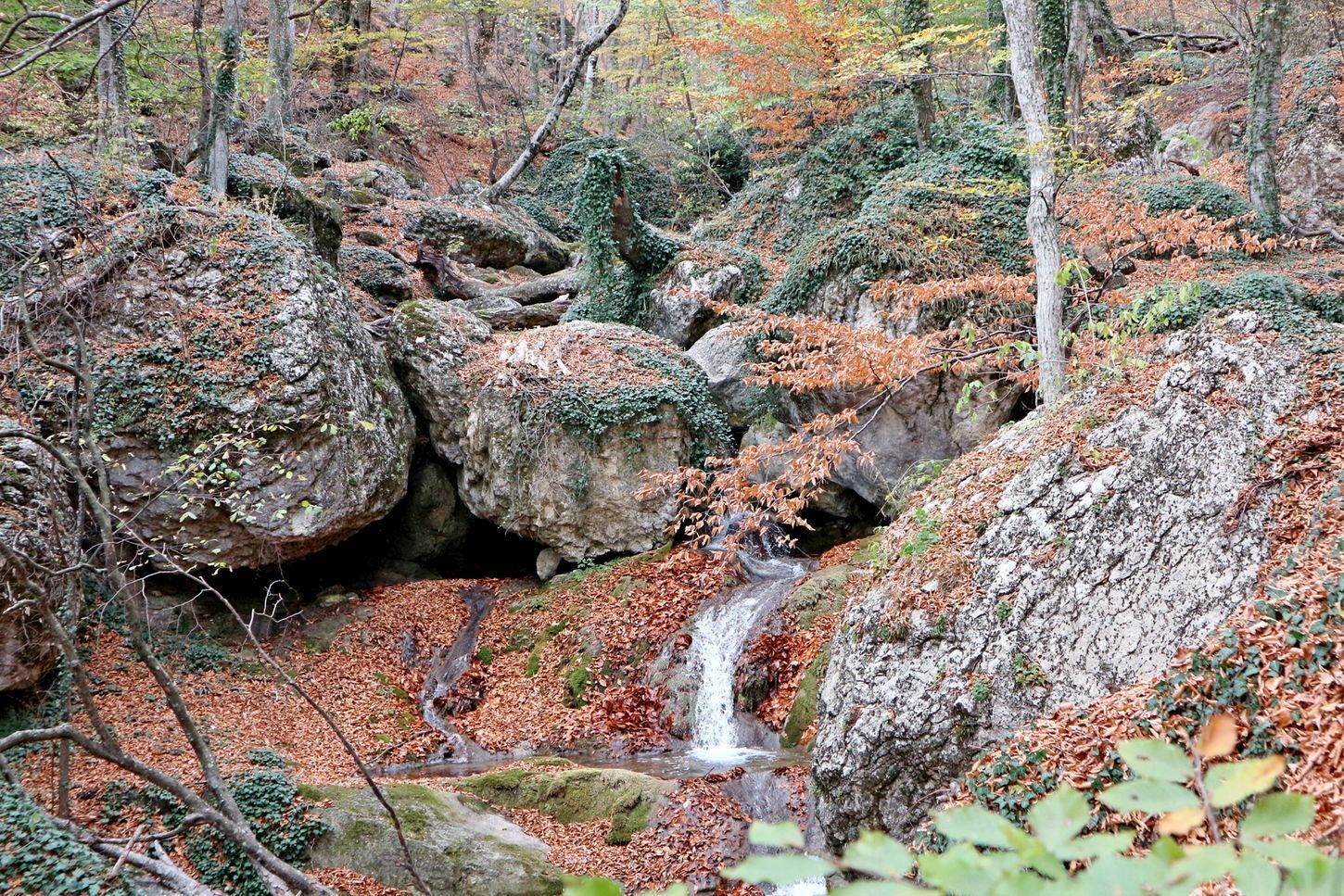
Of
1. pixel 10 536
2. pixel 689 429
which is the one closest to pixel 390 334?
pixel 689 429

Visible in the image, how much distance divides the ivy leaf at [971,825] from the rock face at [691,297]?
1382 cm

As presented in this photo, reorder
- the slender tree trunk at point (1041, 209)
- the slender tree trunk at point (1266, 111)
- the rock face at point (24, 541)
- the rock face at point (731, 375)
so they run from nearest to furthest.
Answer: the rock face at point (24, 541) → the slender tree trunk at point (1041, 209) → the slender tree trunk at point (1266, 111) → the rock face at point (731, 375)

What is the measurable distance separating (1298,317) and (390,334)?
11956 millimetres

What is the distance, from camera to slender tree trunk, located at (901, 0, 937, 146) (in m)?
14.7

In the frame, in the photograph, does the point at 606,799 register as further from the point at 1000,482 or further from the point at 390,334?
the point at 390,334

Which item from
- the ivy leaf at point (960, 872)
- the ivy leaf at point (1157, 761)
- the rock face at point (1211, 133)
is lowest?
the ivy leaf at point (960, 872)

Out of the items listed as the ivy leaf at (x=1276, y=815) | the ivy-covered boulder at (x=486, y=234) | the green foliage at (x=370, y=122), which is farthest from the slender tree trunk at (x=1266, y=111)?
the green foliage at (x=370, y=122)

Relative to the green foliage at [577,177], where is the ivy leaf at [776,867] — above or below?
below

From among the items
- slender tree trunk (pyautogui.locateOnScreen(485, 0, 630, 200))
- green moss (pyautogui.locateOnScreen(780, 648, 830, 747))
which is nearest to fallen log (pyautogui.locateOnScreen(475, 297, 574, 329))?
slender tree trunk (pyautogui.locateOnScreen(485, 0, 630, 200))

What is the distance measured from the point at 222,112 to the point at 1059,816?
1545 centimetres

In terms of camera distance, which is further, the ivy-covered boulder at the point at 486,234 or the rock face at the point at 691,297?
the ivy-covered boulder at the point at 486,234

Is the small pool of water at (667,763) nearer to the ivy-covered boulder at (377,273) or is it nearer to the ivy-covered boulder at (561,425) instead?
the ivy-covered boulder at (561,425)

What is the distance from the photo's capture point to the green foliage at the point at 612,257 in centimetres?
1513

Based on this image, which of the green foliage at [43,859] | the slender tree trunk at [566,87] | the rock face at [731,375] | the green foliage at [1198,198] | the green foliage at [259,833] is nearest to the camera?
the green foliage at [43,859]
